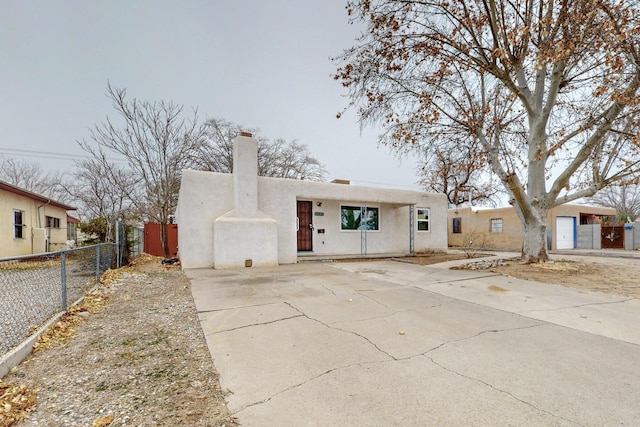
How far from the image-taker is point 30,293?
167 inches

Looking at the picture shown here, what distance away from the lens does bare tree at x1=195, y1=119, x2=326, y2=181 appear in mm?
20906

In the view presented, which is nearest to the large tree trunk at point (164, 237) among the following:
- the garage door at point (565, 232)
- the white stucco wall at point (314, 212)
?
the white stucco wall at point (314, 212)

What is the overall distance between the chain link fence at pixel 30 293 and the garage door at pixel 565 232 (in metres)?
22.3

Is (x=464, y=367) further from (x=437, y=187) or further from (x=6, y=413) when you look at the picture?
(x=437, y=187)

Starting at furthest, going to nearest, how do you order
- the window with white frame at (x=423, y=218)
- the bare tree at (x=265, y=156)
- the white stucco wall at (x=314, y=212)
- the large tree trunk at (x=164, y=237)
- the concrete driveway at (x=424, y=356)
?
the bare tree at (x=265, y=156), the window with white frame at (x=423, y=218), the large tree trunk at (x=164, y=237), the white stucco wall at (x=314, y=212), the concrete driveway at (x=424, y=356)

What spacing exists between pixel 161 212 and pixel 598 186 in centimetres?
1633

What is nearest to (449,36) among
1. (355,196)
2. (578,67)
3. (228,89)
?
(578,67)

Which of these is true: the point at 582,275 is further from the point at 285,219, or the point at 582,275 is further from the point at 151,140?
the point at 151,140

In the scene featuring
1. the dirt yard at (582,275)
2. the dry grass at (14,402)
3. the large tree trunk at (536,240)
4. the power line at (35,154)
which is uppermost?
the power line at (35,154)

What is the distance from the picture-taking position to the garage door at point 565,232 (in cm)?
1750

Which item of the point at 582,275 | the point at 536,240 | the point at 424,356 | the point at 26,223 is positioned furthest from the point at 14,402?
the point at 26,223

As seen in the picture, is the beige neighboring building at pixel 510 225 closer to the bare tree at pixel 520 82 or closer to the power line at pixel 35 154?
the bare tree at pixel 520 82

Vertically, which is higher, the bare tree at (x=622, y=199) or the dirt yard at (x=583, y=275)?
the bare tree at (x=622, y=199)

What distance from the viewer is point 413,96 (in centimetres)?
944
